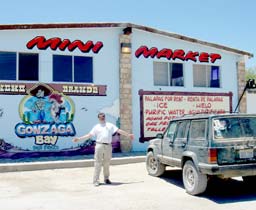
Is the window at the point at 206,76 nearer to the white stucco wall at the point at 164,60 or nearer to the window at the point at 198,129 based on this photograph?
the white stucco wall at the point at 164,60

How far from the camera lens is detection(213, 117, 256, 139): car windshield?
7051 mm

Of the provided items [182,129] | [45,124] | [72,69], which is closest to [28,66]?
[72,69]

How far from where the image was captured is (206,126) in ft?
23.7

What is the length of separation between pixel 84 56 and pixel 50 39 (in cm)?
164

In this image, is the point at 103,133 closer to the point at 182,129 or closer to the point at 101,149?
the point at 101,149

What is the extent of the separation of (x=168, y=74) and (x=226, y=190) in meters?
9.69

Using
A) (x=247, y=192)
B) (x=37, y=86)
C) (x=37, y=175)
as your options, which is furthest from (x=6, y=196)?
(x=37, y=86)

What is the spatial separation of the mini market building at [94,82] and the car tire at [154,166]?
5.16m

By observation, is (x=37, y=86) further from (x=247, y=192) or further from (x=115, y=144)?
(x=247, y=192)

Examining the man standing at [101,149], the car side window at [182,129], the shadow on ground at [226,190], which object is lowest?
the shadow on ground at [226,190]

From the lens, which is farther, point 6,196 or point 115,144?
point 115,144

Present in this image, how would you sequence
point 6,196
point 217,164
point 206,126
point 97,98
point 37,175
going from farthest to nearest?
point 97,98
point 37,175
point 6,196
point 206,126
point 217,164

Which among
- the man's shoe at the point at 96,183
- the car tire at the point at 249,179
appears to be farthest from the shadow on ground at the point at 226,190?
the man's shoe at the point at 96,183

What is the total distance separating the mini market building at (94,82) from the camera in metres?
14.0
